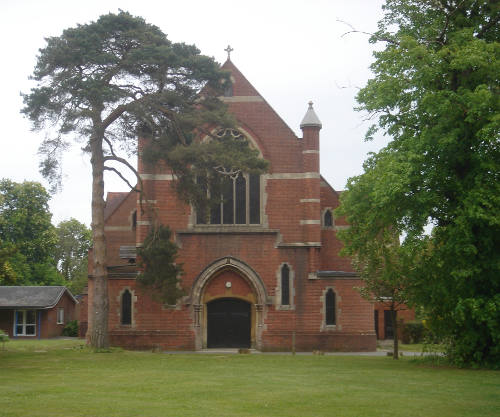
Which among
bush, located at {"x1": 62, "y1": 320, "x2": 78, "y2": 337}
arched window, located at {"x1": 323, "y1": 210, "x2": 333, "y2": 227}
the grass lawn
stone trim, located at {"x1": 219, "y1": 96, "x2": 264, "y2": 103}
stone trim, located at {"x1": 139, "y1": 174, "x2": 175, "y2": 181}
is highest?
stone trim, located at {"x1": 219, "y1": 96, "x2": 264, "y2": 103}

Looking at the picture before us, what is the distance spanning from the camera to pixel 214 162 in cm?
2416

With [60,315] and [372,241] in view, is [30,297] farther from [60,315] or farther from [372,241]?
[372,241]

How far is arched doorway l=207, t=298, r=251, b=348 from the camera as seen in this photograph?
31.4 metres

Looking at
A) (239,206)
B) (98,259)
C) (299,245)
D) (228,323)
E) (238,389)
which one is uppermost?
(239,206)

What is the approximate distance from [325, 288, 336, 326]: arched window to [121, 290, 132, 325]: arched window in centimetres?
901

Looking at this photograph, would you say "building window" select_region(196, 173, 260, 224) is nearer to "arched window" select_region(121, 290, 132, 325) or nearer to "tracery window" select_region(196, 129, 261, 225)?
"tracery window" select_region(196, 129, 261, 225)

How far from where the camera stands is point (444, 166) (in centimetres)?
1936

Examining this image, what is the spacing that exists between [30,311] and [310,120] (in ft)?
92.7

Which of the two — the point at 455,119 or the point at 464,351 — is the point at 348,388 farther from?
the point at 455,119

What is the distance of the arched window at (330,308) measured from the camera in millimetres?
30656

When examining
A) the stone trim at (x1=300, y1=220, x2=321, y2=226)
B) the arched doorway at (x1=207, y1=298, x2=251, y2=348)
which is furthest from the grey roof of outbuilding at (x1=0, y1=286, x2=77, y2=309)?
the stone trim at (x1=300, y1=220, x2=321, y2=226)

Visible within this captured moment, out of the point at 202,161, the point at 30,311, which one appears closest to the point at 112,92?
the point at 202,161

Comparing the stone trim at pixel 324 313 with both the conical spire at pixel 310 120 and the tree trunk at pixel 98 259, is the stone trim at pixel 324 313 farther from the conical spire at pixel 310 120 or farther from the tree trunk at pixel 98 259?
the tree trunk at pixel 98 259

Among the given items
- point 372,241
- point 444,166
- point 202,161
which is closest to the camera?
point 444,166
